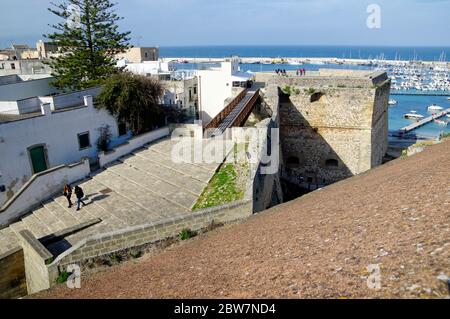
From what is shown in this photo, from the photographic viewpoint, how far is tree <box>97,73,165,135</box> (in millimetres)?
14891

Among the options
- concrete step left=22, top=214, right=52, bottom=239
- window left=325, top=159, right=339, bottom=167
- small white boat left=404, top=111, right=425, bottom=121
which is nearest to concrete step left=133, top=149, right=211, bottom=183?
concrete step left=22, top=214, right=52, bottom=239

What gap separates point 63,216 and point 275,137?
29.2ft

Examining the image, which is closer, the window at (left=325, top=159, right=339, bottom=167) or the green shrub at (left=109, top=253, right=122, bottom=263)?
the green shrub at (left=109, top=253, right=122, bottom=263)

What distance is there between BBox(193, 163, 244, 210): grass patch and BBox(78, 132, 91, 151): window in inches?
244

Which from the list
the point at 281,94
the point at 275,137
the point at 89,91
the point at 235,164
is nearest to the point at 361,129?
the point at 281,94

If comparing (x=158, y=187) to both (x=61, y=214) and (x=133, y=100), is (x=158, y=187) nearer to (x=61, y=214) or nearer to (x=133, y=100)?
(x=61, y=214)

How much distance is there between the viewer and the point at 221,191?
10.5 meters

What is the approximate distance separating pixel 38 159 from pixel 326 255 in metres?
11.6

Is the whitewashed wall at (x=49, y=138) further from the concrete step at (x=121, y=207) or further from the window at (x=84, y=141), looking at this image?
the concrete step at (x=121, y=207)

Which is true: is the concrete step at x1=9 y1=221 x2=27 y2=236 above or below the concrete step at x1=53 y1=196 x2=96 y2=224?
below

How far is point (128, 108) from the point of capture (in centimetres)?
1552

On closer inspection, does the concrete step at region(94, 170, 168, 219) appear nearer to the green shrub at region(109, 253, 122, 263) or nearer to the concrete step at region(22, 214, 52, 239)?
the green shrub at region(109, 253, 122, 263)

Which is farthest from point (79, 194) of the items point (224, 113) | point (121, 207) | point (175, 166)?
point (224, 113)

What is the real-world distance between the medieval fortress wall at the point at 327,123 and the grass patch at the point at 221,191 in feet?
23.2
